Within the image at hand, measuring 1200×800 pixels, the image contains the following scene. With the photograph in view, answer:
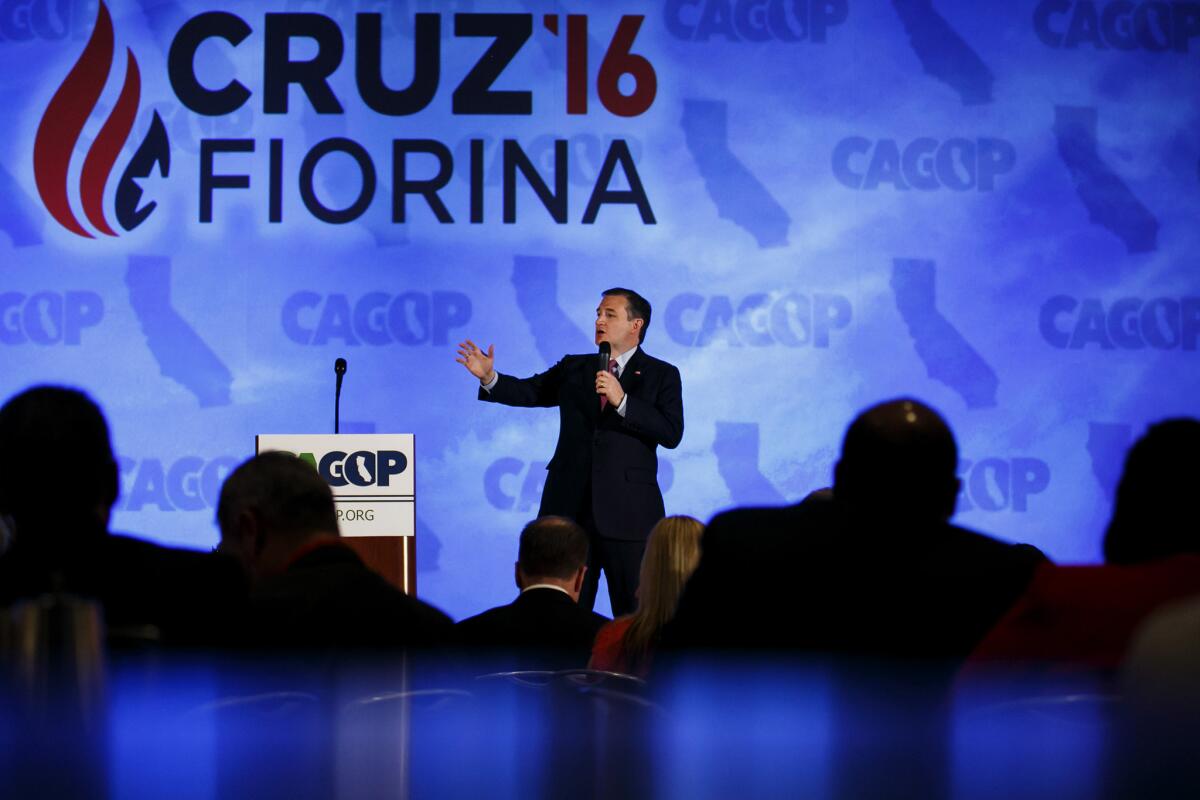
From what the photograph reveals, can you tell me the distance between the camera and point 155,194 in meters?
6.61

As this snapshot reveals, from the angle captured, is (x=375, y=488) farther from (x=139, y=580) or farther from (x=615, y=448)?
(x=139, y=580)

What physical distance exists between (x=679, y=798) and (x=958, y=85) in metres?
6.38

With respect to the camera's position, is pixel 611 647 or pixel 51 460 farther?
pixel 611 647

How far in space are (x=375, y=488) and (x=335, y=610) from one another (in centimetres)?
295

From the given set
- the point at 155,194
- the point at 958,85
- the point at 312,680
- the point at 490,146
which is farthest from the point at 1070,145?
the point at 312,680

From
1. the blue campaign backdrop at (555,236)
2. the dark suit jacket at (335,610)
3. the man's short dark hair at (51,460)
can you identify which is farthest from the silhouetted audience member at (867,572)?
the blue campaign backdrop at (555,236)

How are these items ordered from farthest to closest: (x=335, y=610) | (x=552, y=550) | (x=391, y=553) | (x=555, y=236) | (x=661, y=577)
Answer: (x=555, y=236) → (x=391, y=553) → (x=552, y=550) → (x=661, y=577) → (x=335, y=610)

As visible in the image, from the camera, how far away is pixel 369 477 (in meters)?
4.99

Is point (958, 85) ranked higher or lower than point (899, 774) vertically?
higher

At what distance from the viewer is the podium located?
16.3 ft

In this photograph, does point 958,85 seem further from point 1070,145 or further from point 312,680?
point 312,680

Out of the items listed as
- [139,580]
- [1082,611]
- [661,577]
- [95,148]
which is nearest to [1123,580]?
[1082,611]

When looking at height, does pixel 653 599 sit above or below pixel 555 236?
below

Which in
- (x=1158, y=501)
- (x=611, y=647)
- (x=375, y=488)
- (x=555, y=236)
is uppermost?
(x=555, y=236)
